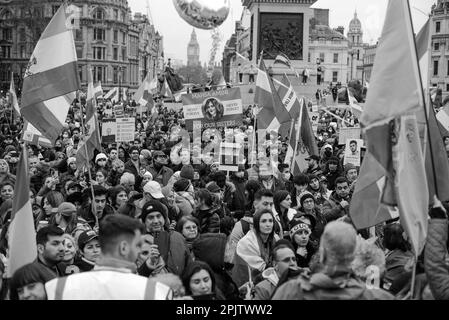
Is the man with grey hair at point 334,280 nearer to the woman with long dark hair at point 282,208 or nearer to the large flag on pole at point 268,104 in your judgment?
the woman with long dark hair at point 282,208

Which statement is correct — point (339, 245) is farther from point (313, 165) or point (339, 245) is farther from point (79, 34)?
point (79, 34)

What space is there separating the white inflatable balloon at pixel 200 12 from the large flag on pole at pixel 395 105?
9297 mm

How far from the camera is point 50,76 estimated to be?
27.2 feet

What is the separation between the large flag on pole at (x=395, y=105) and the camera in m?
4.62

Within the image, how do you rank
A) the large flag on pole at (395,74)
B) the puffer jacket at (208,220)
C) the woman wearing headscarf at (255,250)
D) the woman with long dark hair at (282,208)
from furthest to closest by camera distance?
the woman with long dark hair at (282,208)
the puffer jacket at (208,220)
the woman wearing headscarf at (255,250)
the large flag on pole at (395,74)

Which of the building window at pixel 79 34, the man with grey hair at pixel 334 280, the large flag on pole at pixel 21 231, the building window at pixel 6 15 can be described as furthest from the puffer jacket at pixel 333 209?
the building window at pixel 79 34

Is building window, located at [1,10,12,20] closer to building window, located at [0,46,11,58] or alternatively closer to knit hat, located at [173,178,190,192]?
building window, located at [0,46,11,58]

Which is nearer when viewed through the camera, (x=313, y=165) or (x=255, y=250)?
(x=255, y=250)

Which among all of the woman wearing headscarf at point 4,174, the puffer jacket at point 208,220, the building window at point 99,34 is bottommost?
the puffer jacket at point 208,220

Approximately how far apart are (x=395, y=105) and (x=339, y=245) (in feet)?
4.79

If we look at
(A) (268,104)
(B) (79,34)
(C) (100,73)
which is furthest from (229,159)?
(C) (100,73)

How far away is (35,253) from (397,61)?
283 cm
